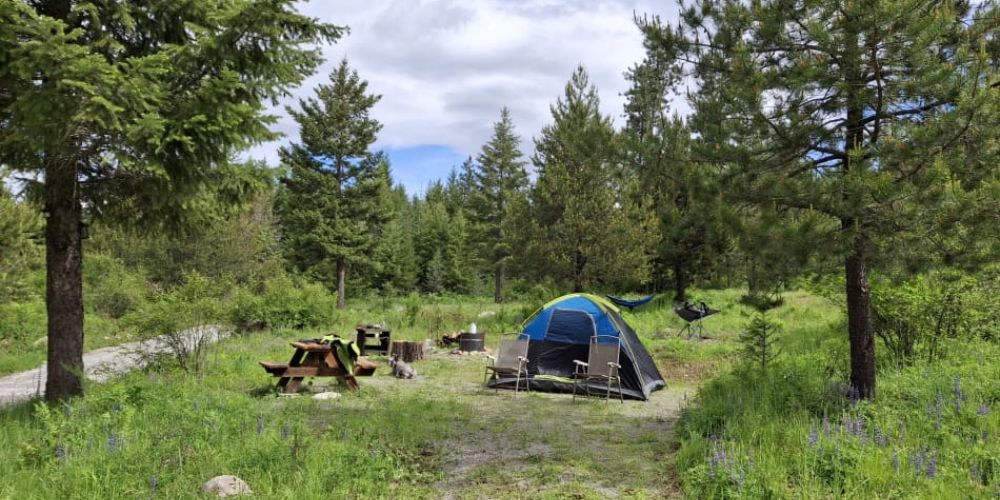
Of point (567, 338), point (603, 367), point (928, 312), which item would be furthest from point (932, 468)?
point (567, 338)

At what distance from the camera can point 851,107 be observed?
5.25 m

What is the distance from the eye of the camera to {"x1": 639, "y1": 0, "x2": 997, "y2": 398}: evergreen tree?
443 cm

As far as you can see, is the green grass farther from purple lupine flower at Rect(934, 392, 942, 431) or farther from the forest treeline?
the forest treeline

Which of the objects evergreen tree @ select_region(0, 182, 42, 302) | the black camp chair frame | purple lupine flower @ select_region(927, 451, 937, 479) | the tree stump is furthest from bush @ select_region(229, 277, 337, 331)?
purple lupine flower @ select_region(927, 451, 937, 479)

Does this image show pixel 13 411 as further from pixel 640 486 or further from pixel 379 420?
pixel 640 486

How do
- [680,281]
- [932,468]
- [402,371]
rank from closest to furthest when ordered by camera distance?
[932,468]
[402,371]
[680,281]

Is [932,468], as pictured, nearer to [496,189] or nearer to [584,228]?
[584,228]

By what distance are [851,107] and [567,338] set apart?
578 centimetres

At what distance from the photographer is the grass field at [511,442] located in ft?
13.0

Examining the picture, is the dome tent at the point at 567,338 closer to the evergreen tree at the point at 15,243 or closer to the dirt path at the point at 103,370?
the dirt path at the point at 103,370

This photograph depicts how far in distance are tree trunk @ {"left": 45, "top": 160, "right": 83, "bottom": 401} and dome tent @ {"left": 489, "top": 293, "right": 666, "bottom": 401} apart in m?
5.68

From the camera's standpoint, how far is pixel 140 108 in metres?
5.09

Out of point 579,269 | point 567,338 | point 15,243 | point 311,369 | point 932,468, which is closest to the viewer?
point 932,468

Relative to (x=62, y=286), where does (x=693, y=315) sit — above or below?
below
